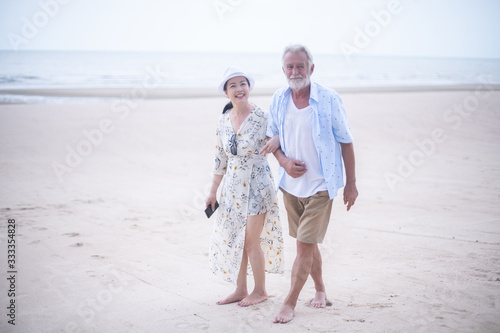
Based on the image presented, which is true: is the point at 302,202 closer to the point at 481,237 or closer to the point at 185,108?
the point at 481,237

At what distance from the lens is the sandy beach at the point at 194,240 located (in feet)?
11.3

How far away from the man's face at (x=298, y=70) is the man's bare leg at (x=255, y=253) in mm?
1087

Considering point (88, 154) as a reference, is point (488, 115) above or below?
→ above

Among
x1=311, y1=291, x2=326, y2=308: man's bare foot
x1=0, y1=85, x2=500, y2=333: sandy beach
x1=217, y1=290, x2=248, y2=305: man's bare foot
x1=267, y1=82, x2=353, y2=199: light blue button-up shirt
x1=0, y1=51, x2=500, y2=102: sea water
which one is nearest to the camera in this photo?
x1=267, y1=82, x2=353, y2=199: light blue button-up shirt

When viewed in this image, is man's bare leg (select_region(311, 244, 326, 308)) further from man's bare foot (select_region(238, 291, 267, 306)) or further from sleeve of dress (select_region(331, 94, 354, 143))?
sleeve of dress (select_region(331, 94, 354, 143))

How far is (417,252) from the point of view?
4730mm

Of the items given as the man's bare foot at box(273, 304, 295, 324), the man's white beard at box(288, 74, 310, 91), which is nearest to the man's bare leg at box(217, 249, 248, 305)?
the man's bare foot at box(273, 304, 295, 324)

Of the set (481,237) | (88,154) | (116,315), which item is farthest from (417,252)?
(88,154)

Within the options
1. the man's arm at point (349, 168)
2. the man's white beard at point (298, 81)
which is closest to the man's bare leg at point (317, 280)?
the man's arm at point (349, 168)

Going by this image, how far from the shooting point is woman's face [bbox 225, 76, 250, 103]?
3623 mm

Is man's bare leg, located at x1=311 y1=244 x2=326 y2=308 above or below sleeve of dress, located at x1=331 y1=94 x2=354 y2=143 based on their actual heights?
below

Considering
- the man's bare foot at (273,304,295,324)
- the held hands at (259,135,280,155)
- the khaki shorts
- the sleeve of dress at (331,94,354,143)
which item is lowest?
the man's bare foot at (273,304,295,324)

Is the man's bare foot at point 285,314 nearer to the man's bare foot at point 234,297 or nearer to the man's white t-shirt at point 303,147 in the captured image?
the man's bare foot at point 234,297

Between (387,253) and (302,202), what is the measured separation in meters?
1.81
